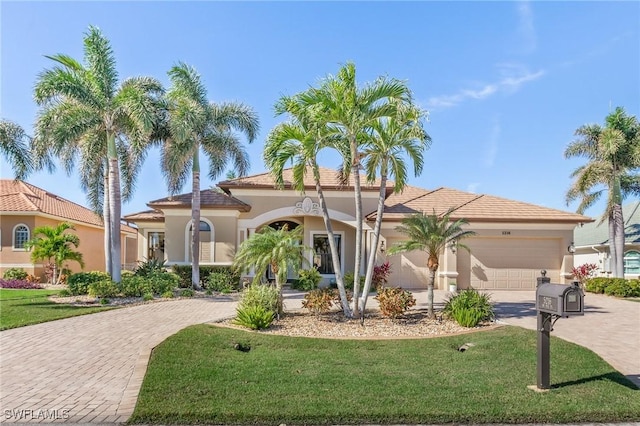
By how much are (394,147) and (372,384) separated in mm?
6766

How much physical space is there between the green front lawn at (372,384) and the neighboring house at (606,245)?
66.1ft

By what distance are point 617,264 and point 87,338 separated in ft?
78.8

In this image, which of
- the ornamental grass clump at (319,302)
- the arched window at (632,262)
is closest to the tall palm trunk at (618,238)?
the arched window at (632,262)

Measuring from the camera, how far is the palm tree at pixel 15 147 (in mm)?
13852

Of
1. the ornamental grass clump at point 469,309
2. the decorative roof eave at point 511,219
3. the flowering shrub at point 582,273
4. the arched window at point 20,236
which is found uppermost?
the decorative roof eave at point 511,219

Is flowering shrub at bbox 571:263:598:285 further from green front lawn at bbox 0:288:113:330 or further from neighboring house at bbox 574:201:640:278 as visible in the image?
green front lawn at bbox 0:288:113:330

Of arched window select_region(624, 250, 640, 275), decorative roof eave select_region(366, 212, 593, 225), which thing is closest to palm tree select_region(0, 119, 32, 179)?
decorative roof eave select_region(366, 212, 593, 225)

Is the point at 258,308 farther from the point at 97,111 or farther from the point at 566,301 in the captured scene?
the point at 97,111

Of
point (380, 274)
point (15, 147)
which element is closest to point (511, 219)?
point (380, 274)

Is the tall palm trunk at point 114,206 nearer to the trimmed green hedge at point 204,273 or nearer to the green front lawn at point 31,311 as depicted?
the green front lawn at point 31,311

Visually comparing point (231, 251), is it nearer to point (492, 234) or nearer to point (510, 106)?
→ point (492, 234)

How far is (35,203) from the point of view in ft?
74.6

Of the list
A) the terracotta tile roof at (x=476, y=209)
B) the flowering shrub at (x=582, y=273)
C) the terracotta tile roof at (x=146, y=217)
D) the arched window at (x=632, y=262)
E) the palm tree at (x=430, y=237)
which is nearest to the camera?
the palm tree at (x=430, y=237)

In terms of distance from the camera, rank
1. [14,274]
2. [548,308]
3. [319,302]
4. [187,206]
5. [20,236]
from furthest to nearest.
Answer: [20,236], [14,274], [187,206], [319,302], [548,308]
